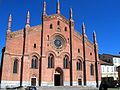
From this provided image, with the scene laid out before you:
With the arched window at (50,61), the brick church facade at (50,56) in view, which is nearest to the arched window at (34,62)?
the brick church facade at (50,56)

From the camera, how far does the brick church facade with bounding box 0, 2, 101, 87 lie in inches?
1536

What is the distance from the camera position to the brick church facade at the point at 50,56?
39.0m

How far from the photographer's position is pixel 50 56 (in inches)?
1704

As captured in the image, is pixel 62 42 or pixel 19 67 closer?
pixel 19 67

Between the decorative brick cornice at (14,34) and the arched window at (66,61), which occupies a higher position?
the decorative brick cornice at (14,34)

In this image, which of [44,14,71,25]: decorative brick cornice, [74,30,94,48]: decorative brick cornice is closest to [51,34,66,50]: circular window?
[74,30,94,48]: decorative brick cornice

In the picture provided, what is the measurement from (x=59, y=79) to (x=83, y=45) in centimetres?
1009

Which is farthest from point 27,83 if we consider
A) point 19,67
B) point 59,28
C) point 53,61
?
point 59,28

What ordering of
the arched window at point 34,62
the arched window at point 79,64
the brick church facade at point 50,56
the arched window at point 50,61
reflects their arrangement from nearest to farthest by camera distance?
the brick church facade at point 50,56 → the arched window at point 34,62 → the arched window at point 50,61 → the arched window at point 79,64

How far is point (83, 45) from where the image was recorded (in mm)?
47469

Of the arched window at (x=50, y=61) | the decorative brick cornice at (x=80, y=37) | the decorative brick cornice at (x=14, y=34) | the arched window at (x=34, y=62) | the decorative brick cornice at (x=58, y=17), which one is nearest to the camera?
the decorative brick cornice at (x=14, y=34)

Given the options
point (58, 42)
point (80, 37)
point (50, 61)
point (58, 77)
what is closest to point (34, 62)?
point (50, 61)

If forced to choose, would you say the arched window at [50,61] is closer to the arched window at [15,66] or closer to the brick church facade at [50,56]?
the brick church facade at [50,56]

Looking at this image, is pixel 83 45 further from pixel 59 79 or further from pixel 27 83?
pixel 27 83
